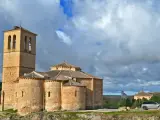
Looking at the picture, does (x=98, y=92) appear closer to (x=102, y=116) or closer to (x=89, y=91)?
(x=89, y=91)

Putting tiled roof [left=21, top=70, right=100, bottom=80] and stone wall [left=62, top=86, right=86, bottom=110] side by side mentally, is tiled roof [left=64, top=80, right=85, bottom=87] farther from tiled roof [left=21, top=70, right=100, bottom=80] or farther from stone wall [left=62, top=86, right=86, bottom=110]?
tiled roof [left=21, top=70, right=100, bottom=80]

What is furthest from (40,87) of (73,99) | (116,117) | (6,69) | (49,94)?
(116,117)

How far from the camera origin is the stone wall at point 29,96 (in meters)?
52.4

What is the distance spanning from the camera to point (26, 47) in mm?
59625

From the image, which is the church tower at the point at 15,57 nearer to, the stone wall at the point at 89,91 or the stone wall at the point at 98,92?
the stone wall at the point at 89,91

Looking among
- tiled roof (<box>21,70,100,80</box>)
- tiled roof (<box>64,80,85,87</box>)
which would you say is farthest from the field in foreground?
tiled roof (<box>21,70,100,80</box>)

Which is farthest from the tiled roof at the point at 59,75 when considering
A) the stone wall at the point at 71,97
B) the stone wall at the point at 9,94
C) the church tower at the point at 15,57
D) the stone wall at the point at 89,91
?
the stone wall at the point at 9,94

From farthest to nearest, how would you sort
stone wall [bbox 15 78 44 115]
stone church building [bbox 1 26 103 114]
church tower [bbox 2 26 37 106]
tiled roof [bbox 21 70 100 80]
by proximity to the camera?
church tower [bbox 2 26 37 106] < tiled roof [bbox 21 70 100 80] < stone church building [bbox 1 26 103 114] < stone wall [bbox 15 78 44 115]

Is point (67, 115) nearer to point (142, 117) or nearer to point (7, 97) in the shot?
point (142, 117)

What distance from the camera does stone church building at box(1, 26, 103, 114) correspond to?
52.8 m

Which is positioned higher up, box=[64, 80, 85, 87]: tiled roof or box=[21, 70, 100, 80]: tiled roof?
box=[21, 70, 100, 80]: tiled roof

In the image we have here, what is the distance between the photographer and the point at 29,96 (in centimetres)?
5253

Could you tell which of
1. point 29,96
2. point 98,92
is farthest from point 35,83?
point 98,92

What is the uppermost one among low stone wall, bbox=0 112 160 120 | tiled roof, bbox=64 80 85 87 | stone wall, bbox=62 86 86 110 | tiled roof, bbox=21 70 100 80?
tiled roof, bbox=21 70 100 80
